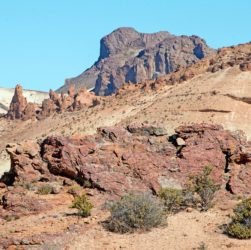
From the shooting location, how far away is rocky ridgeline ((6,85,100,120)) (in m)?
68.9

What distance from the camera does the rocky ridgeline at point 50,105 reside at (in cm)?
6894

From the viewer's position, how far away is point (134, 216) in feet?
55.5

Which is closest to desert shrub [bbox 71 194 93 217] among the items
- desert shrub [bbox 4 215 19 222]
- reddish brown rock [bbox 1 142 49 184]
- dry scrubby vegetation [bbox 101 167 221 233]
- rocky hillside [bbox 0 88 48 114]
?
dry scrubby vegetation [bbox 101 167 221 233]

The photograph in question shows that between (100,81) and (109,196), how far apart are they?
118 meters

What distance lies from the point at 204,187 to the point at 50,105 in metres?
53.9

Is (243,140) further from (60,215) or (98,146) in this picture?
(60,215)

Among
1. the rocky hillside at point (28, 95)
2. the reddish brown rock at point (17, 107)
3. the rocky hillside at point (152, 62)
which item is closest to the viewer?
the reddish brown rock at point (17, 107)

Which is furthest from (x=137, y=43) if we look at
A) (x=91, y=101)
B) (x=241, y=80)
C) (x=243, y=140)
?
(x=243, y=140)

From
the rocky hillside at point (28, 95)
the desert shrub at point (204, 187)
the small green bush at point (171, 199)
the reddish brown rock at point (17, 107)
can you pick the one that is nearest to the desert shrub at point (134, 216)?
the small green bush at point (171, 199)

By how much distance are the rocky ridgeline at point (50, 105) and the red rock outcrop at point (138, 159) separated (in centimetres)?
4445

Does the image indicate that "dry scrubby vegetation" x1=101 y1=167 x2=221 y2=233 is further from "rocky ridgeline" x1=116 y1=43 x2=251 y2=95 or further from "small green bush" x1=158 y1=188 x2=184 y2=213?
"rocky ridgeline" x1=116 y1=43 x2=251 y2=95

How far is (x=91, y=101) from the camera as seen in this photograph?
6931 cm

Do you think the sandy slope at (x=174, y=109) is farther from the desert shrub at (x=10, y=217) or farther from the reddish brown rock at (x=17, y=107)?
the desert shrub at (x=10, y=217)

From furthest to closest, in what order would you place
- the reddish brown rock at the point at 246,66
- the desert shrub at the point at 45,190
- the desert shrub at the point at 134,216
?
the reddish brown rock at the point at 246,66 < the desert shrub at the point at 45,190 < the desert shrub at the point at 134,216
